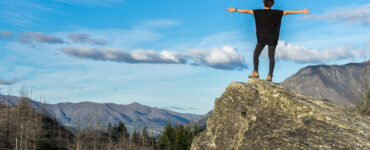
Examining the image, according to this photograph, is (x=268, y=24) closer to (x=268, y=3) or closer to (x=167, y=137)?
(x=268, y=3)

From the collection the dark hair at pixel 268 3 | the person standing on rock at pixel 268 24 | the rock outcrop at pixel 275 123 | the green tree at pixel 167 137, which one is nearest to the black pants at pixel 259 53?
the person standing on rock at pixel 268 24

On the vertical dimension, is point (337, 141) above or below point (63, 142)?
above

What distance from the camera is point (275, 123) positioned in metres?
11.4

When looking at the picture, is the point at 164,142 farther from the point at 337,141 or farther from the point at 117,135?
the point at 337,141

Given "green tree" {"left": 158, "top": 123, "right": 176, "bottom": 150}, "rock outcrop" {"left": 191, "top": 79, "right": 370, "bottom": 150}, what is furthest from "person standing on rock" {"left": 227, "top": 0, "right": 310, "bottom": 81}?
"green tree" {"left": 158, "top": 123, "right": 176, "bottom": 150}

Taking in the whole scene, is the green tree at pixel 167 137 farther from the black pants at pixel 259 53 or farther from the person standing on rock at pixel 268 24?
the person standing on rock at pixel 268 24

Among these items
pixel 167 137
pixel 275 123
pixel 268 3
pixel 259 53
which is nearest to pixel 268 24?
pixel 268 3

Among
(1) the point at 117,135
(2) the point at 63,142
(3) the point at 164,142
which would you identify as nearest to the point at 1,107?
(2) the point at 63,142

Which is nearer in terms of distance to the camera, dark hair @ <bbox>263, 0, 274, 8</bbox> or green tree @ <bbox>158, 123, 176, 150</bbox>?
dark hair @ <bbox>263, 0, 274, 8</bbox>

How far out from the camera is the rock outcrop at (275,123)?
34.1 ft

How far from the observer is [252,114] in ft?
39.7

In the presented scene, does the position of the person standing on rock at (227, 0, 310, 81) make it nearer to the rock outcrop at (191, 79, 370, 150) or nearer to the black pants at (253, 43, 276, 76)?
the black pants at (253, 43, 276, 76)

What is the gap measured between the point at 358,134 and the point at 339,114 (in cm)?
133

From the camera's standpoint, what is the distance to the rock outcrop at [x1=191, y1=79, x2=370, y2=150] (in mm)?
10383
